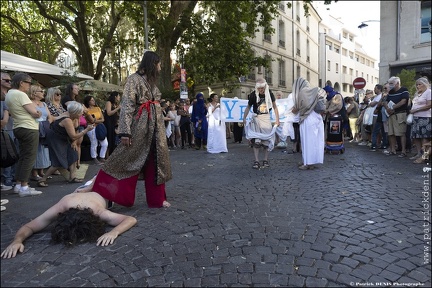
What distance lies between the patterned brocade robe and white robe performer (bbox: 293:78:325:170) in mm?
3858

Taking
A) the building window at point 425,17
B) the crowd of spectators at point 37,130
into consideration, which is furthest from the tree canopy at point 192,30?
the crowd of spectators at point 37,130

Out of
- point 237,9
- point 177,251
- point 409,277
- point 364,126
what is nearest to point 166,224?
point 177,251

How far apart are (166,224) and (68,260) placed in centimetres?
117

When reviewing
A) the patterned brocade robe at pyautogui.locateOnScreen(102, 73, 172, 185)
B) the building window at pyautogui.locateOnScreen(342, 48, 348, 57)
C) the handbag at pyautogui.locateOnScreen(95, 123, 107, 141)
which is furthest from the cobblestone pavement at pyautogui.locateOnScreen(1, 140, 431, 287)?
the building window at pyautogui.locateOnScreen(342, 48, 348, 57)

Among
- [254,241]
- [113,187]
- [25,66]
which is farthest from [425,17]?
[113,187]

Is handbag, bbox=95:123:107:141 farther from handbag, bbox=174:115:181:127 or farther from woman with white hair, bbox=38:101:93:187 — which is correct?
handbag, bbox=174:115:181:127

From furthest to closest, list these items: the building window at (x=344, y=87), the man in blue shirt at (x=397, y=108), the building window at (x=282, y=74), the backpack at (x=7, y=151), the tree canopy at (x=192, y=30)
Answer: the building window at (x=344, y=87), the building window at (x=282, y=74), the tree canopy at (x=192, y=30), the man in blue shirt at (x=397, y=108), the backpack at (x=7, y=151)

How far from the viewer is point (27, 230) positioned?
3.46 metres

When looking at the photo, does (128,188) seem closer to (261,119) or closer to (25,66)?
(261,119)

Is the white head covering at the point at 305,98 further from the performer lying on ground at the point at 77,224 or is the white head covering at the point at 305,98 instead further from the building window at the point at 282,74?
the building window at the point at 282,74

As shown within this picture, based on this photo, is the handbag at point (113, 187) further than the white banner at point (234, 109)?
No

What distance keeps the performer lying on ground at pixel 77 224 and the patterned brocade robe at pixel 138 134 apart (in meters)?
0.62

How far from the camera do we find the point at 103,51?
20.9 metres

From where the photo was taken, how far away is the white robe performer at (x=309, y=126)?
7.30 metres
